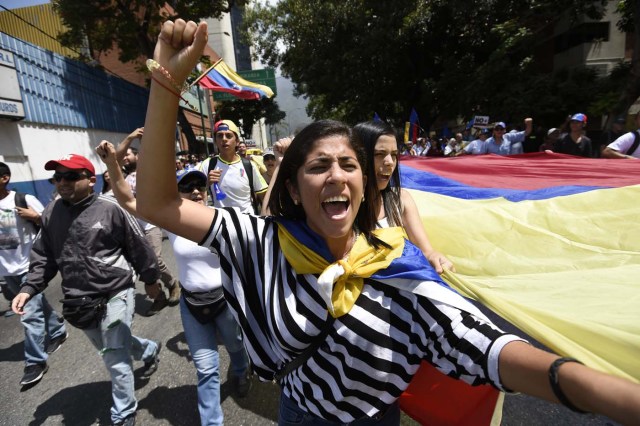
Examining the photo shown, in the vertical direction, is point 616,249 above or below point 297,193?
below

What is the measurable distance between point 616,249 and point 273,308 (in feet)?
6.23

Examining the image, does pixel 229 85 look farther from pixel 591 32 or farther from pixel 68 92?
pixel 591 32

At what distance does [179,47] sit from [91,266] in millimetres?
2075

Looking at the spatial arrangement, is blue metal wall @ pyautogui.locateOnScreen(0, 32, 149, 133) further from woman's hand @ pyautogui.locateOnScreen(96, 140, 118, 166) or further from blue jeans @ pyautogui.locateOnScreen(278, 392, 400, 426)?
blue jeans @ pyautogui.locateOnScreen(278, 392, 400, 426)

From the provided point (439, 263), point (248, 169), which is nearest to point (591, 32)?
point (248, 169)

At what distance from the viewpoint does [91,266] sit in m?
2.64

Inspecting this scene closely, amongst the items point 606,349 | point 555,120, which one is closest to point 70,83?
point 606,349

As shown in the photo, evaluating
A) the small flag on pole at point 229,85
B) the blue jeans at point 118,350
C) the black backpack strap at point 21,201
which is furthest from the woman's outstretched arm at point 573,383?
the small flag on pole at point 229,85

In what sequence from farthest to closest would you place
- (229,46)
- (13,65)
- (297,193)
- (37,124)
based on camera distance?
(229,46)
(37,124)
(13,65)
(297,193)

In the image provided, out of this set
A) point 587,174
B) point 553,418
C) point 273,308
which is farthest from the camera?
point 587,174

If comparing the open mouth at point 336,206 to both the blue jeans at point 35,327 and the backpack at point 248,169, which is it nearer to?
the backpack at point 248,169

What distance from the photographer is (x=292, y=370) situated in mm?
1347

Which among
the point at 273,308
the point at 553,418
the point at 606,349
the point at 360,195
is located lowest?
the point at 553,418

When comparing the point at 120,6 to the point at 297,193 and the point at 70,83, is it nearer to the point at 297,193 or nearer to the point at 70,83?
the point at 70,83
